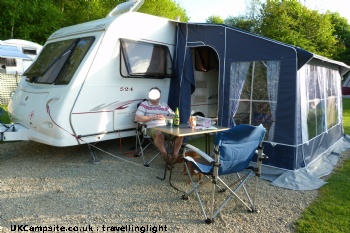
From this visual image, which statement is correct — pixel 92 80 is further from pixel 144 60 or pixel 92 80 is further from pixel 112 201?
pixel 112 201

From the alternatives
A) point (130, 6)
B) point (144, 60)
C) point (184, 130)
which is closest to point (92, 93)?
point (144, 60)

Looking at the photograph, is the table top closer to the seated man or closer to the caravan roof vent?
the seated man

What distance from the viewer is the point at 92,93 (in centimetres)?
455

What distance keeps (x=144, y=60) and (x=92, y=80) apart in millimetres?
1077

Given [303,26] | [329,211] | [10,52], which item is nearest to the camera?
[329,211]

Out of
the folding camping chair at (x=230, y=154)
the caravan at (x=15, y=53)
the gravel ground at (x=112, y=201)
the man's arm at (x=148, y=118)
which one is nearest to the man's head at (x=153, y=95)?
the man's arm at (x=148, y=118)

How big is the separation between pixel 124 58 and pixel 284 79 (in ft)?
8.37

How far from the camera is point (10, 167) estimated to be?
4.53m

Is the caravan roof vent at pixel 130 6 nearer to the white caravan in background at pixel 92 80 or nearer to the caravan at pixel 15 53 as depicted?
the white caravan in background at pixel 92 80

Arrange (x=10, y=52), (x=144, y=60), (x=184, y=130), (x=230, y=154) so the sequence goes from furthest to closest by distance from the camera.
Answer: (x=10, y=52)
(x=144, y=60)
(x=184, y=130)
(x=230, y=154)

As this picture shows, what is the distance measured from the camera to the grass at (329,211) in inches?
118

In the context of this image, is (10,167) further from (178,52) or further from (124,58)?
(178,52)

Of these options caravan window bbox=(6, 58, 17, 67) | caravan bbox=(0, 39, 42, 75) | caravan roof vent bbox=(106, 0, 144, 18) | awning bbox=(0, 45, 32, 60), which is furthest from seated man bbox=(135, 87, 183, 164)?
caravan window bbox=(6, 58, 17, 67)

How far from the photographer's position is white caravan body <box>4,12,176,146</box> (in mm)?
4336
